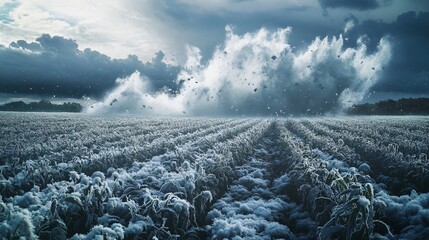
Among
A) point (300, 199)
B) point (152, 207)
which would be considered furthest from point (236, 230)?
point (300, 199)

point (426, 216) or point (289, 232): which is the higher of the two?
point (426, 216)

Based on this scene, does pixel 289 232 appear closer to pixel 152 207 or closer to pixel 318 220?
A: pixel 318 220

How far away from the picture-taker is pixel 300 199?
29.6 feet

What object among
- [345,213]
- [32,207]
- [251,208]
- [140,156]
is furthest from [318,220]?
[140,156]

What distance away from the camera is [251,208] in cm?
810

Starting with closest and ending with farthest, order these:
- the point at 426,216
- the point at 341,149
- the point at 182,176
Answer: the point at 426,216, the point at 182,176, the point at 341,149

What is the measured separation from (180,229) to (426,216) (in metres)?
4.42

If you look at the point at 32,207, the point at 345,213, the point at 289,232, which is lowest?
the point at 289,232

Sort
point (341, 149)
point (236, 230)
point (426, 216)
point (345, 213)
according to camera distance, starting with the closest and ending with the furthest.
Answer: point (345, 213)
point (426, 216)
point (236, 230)
point (341, 149)

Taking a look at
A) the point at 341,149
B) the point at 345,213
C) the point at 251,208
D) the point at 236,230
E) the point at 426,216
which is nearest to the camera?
the point at 345,213

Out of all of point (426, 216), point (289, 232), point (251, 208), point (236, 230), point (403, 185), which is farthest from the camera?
point (403, 185)

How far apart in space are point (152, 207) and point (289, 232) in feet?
9.76

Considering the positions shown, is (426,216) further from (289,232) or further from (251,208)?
(251,208)

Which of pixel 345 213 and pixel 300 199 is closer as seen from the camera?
pixel 345 213
